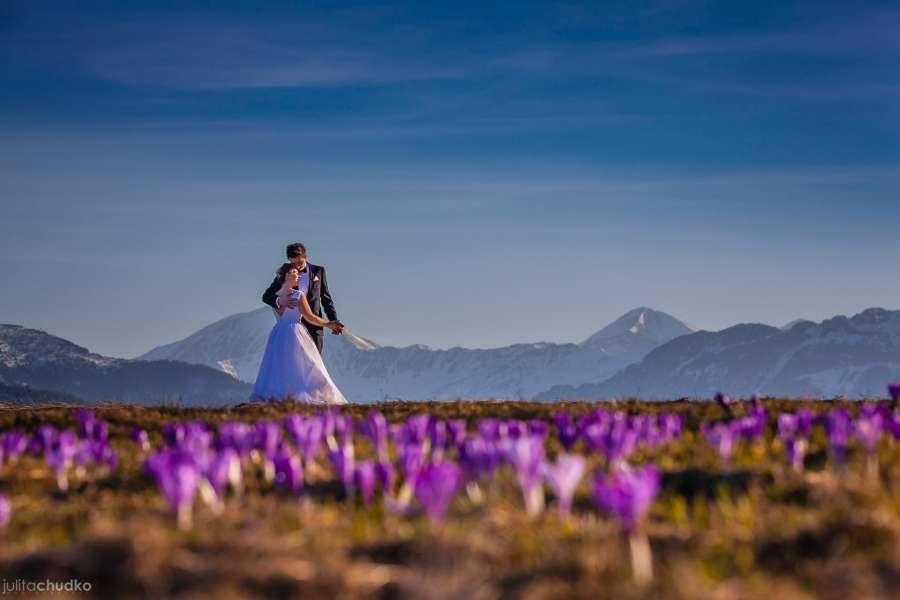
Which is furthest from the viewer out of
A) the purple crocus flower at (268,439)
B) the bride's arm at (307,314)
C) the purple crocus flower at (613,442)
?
the bride's arm at (307,314)

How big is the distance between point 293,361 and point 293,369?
21 cm

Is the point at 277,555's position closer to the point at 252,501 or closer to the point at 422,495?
the point at 422,495

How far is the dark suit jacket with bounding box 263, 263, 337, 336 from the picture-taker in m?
28.0

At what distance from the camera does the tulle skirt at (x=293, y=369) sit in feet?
87.0

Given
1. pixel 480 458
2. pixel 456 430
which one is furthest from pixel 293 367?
pixel 480 458

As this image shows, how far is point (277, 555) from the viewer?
5535 mm

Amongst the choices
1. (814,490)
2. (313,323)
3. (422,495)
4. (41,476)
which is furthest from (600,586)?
(313,323)

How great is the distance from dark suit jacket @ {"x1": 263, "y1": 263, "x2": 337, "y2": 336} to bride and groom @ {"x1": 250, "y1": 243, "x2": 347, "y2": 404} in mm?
31

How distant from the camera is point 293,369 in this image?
26.8m

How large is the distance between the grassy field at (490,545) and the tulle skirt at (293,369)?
1792 cm

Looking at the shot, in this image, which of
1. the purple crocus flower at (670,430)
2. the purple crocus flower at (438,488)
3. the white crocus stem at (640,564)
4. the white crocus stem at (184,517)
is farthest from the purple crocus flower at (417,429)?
the white crocus stem at (640,564)

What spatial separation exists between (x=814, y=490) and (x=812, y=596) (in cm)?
251

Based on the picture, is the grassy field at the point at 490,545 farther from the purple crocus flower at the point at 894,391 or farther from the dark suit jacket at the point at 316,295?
the dark suit jacket at the point at 316,295

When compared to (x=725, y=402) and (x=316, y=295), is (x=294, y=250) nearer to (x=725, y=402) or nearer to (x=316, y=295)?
(x=316, y=295)
